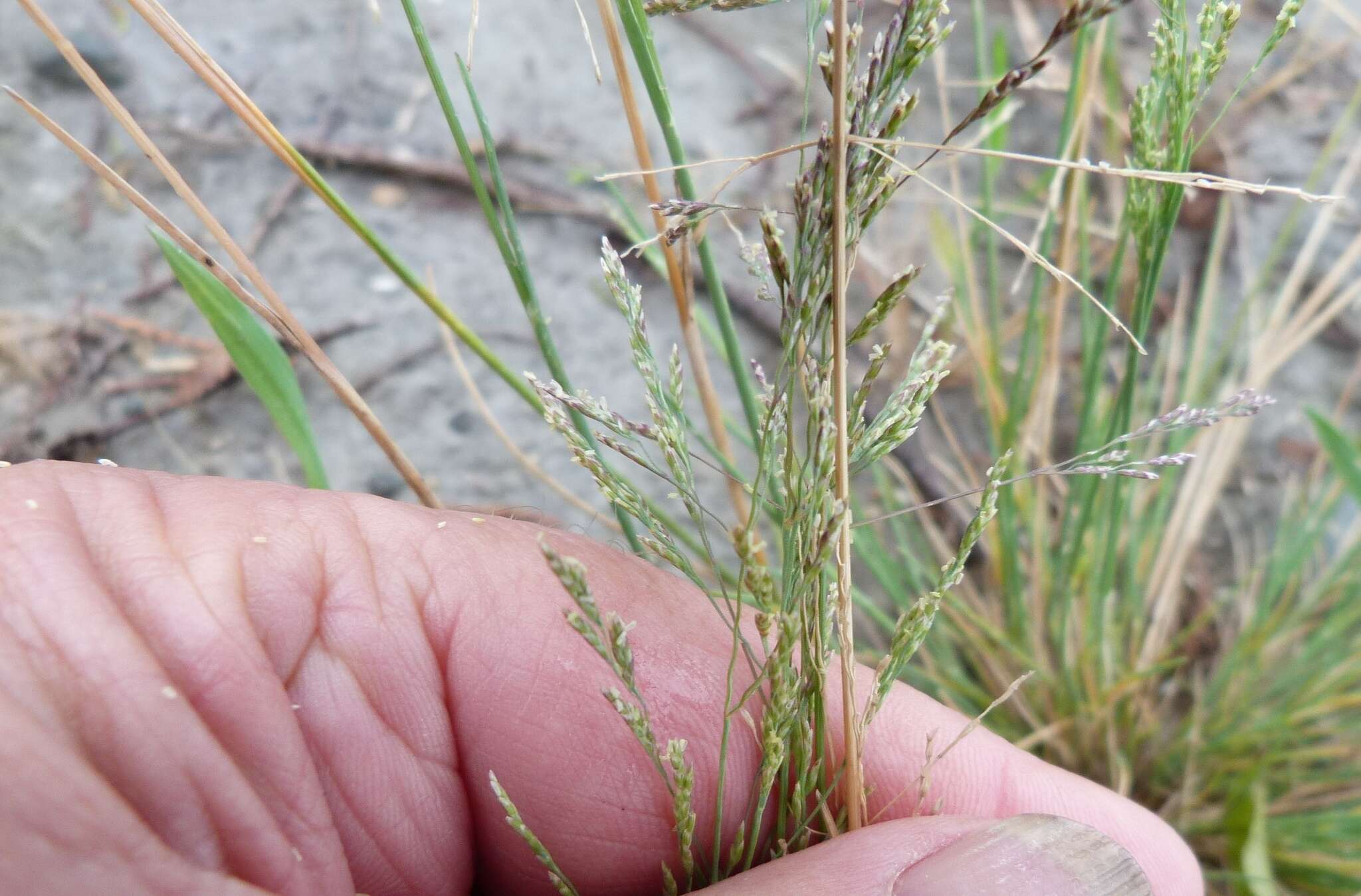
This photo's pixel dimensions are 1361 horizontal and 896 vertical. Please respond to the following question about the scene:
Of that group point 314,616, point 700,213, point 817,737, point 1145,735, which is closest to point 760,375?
point 700,213

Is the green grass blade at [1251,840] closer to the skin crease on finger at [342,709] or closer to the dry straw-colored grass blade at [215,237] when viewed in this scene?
the skin crease on finger at [342,709]

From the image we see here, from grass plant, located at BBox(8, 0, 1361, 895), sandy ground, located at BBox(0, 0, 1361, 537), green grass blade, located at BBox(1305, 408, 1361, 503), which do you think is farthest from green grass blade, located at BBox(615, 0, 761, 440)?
sandy ground, located at BBox(0, 0, 1361, 537)

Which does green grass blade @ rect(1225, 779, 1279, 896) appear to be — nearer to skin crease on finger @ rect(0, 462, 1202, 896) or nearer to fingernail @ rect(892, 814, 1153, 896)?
skin crease on finger @ rect(0, 462, 1202, 896)

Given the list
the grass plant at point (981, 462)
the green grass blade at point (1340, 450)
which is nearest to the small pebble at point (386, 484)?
the grass plant at point (981, 462)

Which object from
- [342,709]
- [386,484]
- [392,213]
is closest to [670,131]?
[342,709]

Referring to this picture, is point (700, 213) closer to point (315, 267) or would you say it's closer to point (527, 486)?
point (527, 486)

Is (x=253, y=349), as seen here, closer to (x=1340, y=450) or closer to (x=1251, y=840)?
(x=1340, y=450)
